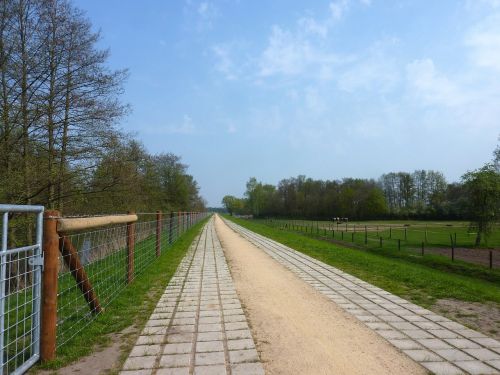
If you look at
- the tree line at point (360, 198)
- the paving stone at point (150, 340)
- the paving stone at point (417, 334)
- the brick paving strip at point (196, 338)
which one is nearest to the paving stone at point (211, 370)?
the brick paving strip at point (196, 338)

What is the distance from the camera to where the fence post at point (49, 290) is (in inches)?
168

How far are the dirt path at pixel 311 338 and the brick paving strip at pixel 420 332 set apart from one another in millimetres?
198

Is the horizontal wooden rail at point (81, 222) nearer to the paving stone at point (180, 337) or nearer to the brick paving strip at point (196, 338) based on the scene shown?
the brick paving strip at point (196, 338)

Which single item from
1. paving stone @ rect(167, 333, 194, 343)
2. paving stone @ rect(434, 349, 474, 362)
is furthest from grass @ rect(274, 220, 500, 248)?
paving stone @ rect(167, 333, 194, 343)

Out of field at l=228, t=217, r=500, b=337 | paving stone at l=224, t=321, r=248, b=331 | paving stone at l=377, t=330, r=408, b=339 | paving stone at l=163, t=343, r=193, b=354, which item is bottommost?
field at l=228, t=217, r=500, b=337

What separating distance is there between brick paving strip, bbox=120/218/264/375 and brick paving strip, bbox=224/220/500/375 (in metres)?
1.64

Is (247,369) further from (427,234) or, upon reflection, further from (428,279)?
(427,234)

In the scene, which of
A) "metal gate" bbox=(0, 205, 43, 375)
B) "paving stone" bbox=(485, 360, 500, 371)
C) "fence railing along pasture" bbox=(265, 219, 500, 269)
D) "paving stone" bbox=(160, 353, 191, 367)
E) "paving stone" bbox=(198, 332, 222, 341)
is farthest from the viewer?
"fence railing along pasture" bbox=(265, 219, 500, 269)

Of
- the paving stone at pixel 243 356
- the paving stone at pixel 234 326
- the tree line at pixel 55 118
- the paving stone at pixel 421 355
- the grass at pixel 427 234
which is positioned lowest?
the grass at pixel 427 234

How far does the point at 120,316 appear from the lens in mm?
6051

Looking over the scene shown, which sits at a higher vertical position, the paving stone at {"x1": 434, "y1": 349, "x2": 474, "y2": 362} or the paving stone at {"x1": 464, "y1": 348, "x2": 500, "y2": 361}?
the paving stone at {"x1": 434, "y1": 349, "x2": 474, "y2": 362}

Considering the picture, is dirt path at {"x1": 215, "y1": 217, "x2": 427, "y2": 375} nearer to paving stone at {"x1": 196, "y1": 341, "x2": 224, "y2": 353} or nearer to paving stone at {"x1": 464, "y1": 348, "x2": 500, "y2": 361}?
paving stone at {"x1": 196, "y1": 341, "x2": 224, "y2": 353}

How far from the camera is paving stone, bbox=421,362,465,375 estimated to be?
12.5ft

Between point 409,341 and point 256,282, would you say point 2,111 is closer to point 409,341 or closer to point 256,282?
point 256,282
